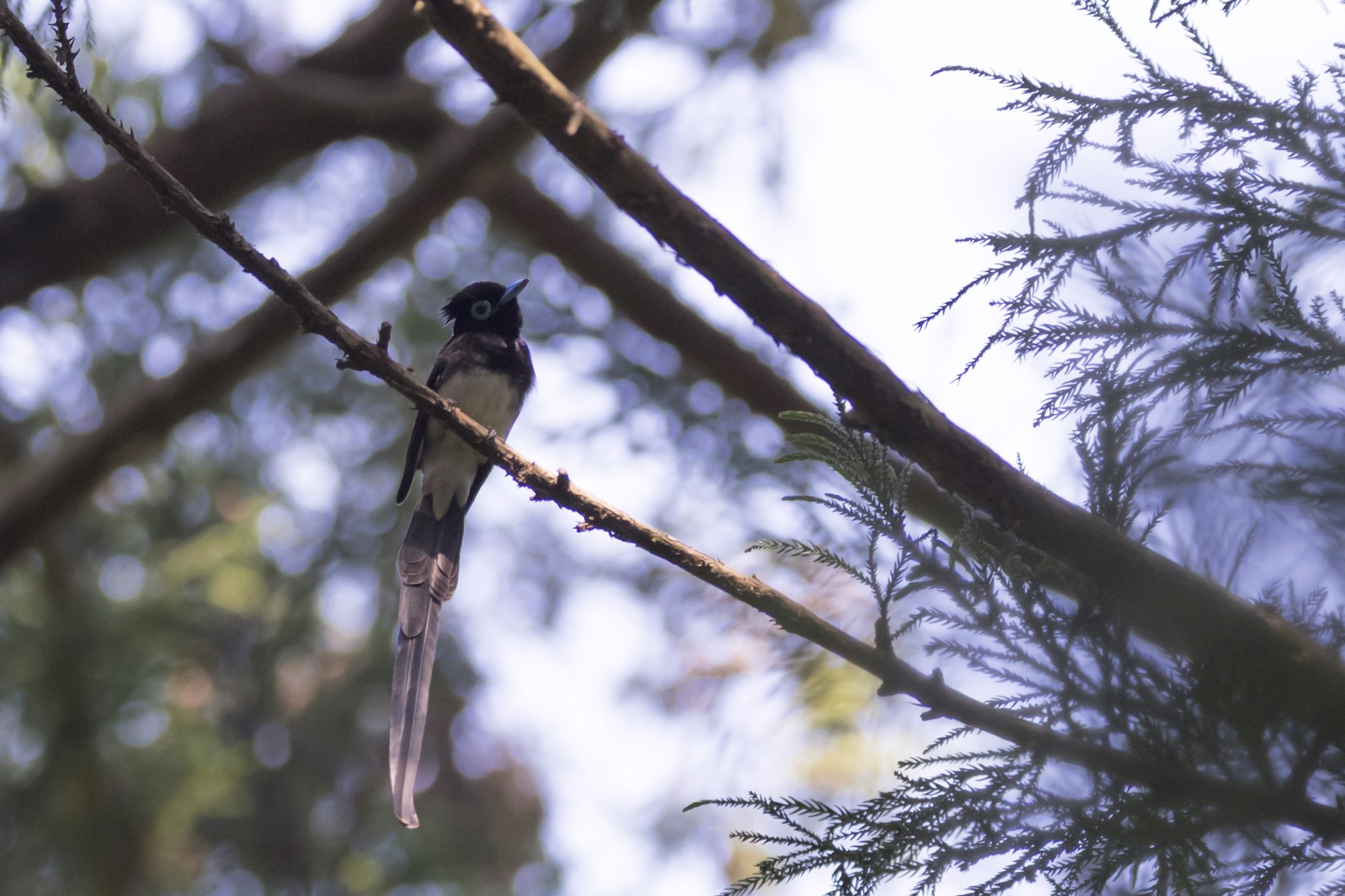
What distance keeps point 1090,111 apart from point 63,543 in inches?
219

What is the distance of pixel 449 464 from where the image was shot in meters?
3.58

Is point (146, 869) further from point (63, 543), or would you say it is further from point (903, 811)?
point (903, 811)

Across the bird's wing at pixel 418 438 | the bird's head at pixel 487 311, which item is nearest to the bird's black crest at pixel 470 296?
the bird's head at pixel 487 311

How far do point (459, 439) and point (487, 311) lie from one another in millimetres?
804

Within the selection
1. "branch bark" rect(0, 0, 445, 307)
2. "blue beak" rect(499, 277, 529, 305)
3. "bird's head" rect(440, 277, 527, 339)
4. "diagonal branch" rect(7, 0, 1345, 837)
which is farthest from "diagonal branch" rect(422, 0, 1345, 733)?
"branch bark" rect(0, 0, 445, 307)

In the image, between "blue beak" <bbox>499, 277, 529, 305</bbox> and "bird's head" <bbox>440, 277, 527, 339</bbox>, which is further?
"bird's head" <bbox>440, 277, 527, 339</bbox>

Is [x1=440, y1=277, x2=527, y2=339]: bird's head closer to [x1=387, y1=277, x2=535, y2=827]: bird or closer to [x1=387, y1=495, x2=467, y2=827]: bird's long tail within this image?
[x1=387, y1=277, x2=535, y2=827]: bird

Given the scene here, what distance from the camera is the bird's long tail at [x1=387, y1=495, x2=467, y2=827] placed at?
7.52ft

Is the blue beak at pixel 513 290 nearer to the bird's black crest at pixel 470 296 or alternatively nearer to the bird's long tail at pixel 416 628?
the bird's black crest at pixel 470 296

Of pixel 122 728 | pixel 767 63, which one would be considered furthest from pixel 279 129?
pixel 122 728

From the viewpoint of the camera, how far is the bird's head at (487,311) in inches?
160

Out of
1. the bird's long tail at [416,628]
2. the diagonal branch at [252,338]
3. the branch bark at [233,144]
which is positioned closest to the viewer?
the bird's long tail at [416,628]

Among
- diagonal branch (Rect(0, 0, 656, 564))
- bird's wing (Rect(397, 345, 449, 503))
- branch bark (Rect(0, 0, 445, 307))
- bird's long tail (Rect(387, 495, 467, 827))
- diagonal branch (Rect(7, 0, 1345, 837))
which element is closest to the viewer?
diagonal branch (Rect(7, 0, 1345, 837))

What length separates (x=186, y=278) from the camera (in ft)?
16.8
